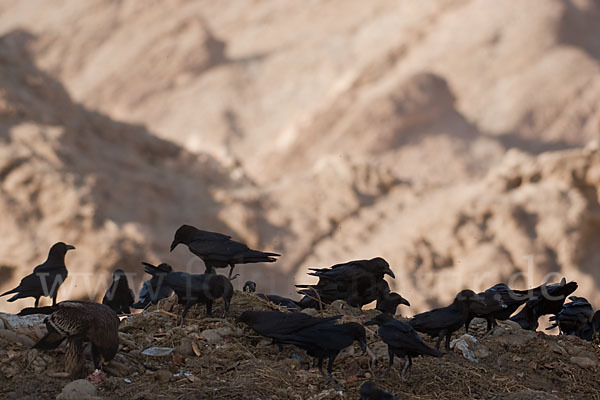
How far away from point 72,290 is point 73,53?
2266 centimetres

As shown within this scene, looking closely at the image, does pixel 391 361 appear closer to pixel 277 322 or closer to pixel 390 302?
pixel 277 322

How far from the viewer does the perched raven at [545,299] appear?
312 inches

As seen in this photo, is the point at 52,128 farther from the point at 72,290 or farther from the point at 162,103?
the point at 162,103

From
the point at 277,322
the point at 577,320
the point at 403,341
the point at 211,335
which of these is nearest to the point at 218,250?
the point at 211,335

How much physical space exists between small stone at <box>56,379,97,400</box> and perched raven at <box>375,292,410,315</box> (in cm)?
302

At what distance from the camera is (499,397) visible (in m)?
5.83

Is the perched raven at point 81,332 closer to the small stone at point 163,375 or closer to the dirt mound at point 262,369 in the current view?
the dirt mound at point 262,369

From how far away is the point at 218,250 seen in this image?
7293mm

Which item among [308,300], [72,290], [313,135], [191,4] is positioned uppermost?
[191,4]

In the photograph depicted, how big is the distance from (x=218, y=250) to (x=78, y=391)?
2.17m

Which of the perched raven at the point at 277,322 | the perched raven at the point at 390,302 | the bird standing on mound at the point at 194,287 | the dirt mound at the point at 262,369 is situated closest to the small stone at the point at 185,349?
the dirt mound at the point at 262,369

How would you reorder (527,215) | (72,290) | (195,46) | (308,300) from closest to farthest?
(308,300)
(72,290)
(527,215)
(195,46)

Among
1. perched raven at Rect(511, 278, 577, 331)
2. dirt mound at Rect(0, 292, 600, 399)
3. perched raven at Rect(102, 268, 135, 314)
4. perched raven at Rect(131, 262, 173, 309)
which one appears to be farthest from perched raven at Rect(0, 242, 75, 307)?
perched raven at Rect(511, 278, 577, 331)

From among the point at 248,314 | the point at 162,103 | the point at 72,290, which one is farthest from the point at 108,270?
the point at 162,103
